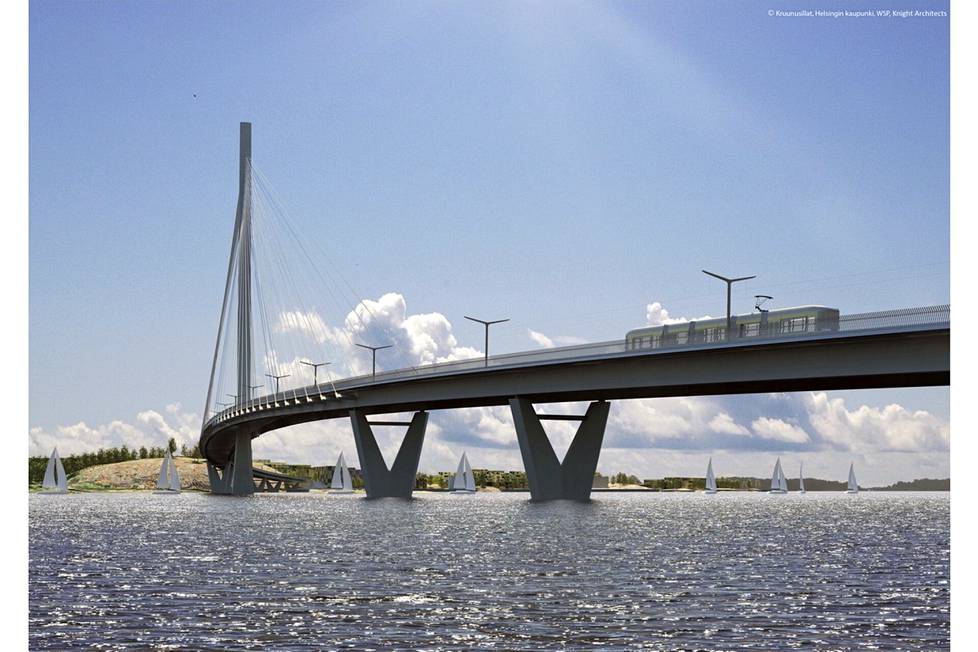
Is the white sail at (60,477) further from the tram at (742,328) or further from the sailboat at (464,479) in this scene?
the tram at (742,328)

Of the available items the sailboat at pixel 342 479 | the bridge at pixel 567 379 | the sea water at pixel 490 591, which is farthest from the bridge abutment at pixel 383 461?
the sailboat at pixel 342 479

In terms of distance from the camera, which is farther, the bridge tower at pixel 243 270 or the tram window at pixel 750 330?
the bridge tower at pixel 243 270

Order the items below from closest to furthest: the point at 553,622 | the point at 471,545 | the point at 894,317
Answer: the point at 553,622 < the point at 471,545 < the point at 894,317

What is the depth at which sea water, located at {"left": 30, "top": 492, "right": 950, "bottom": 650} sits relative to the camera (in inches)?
763

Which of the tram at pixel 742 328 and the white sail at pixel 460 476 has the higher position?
the tram at pixel 742 328

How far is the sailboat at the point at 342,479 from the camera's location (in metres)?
168

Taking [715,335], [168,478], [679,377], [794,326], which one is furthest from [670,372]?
[168,478]

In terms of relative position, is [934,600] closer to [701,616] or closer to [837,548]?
[701,616]

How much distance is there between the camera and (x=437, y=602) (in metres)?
23.5

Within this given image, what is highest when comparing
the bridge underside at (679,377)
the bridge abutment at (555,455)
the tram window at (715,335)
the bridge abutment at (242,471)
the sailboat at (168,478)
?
the tram window at (715,335)

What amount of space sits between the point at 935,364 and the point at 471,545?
26.4 m

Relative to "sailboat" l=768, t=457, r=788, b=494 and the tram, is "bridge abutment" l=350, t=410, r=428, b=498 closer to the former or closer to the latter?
the tram

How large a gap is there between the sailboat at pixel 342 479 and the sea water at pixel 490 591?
12230cm
